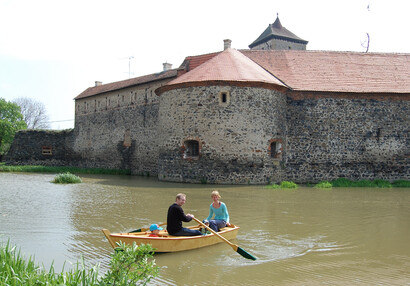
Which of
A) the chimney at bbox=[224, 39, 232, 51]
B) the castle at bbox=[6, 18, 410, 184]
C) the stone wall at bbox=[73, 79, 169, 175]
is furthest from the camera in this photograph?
the stone wall at bbox=[73, 79, 169, 175]

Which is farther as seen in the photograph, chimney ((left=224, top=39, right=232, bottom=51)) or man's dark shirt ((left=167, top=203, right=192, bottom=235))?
chimney ((left=224, top=39, right=232, bottom=51))

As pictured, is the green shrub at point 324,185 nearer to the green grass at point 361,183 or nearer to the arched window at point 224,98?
the green grass at point 361,183

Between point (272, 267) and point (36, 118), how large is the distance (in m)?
66.8

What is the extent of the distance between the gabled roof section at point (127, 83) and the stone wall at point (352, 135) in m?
8.95

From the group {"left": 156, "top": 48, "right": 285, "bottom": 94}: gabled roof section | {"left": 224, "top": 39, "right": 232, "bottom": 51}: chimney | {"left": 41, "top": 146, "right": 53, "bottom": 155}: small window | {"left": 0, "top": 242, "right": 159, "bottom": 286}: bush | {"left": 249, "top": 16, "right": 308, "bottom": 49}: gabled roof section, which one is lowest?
{"left": 0, "top": 242, "right": 159, "bottom": 286}: bush

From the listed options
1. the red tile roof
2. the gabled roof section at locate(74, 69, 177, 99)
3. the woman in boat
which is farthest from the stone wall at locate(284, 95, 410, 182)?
the woman in boat

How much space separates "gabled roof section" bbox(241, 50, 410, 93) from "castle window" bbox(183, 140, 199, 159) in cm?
573

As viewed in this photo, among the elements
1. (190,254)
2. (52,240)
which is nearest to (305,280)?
(190,254)

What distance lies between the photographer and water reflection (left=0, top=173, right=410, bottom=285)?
6090 millimetres

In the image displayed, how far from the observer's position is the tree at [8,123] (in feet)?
144

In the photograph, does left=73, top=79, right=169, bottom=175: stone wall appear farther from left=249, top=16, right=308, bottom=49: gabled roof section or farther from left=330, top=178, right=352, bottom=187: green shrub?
left=249, top=16, right=308, bottom=49: gabled roof section

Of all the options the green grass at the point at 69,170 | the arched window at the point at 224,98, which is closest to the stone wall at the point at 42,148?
the green grass at the point at 69,170

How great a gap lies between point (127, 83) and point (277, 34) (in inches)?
924

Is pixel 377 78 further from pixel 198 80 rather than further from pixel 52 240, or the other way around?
pixel 52 240
